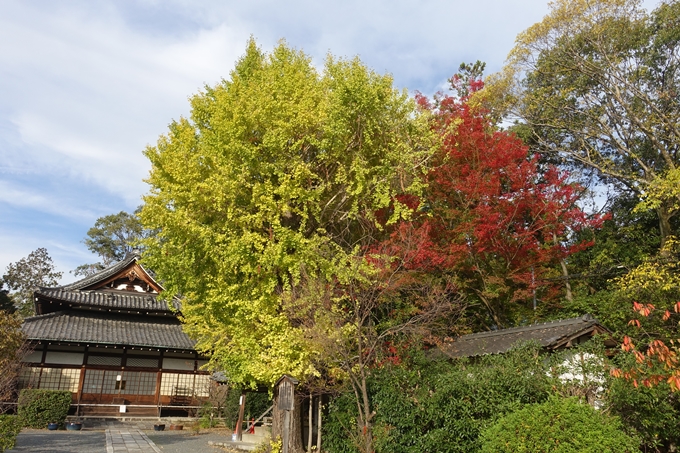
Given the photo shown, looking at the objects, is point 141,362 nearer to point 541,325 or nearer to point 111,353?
point 111,353

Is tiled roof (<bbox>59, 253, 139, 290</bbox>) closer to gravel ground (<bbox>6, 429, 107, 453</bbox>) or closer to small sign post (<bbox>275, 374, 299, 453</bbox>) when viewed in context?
gravel ground (<bbox>6, 429, 107, 453</bbox>)

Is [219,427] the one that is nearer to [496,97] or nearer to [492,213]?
[492,213]

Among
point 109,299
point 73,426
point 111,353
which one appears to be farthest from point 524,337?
point 109,299

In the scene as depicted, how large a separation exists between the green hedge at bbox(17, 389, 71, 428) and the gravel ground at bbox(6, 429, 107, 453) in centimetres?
67

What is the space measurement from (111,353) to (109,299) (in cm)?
302

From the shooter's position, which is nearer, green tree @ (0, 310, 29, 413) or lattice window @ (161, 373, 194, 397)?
green tree @ (0, 310, 29, 413)

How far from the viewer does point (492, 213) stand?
14773 millimetres

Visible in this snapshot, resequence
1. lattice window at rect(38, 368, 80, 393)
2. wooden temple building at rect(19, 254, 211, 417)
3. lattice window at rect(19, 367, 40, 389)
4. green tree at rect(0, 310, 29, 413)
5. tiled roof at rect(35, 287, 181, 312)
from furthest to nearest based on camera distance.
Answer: tiled roof at rect(35, 287, 181, 312)
wooden temple building at rect(19, 254, 211, 417)
lattice window at rect(38, 368, 80, 393)
lattice window at rect(19, 367, 40, 389)
green tree at rect(0, 310, 29, 413)

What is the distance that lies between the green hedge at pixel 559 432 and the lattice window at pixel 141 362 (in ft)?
67.2

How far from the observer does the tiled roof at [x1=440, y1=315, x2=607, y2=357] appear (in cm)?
1042

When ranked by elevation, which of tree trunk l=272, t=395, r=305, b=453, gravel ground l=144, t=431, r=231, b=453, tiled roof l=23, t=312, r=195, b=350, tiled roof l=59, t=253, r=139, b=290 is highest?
tiled roof l=59, t=253, r=139, b=290

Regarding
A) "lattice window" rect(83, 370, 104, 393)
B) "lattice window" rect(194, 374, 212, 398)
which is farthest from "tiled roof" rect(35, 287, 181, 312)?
"lattice window" rect(194, 374, 212, 398)

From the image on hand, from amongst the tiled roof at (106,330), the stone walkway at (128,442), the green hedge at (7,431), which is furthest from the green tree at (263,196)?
the tiled roof at (106,330)

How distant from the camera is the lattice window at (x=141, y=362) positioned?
23.2 metres
